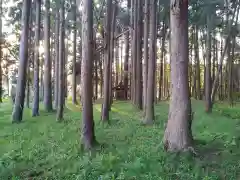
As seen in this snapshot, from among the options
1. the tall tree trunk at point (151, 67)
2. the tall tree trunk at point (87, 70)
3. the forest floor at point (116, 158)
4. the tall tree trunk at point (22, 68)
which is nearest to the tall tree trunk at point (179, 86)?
the forest floor at point (116, 158)

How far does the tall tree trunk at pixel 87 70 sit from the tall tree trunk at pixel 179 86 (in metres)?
2.03

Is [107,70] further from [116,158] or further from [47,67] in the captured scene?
[47,67]

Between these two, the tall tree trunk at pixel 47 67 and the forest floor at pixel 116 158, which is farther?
the tall tree trunk at pixel 47 67

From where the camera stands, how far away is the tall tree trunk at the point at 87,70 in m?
7.58

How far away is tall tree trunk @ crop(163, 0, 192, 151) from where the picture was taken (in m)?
7.00

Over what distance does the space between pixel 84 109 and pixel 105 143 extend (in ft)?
3.82

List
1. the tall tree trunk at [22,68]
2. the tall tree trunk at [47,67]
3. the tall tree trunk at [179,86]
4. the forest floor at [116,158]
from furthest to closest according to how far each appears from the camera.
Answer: the tall tree trunk at [47,67], the tall tree trunk at [22,68], the tall tree trunk at [179,86], the forest floor at [116,158]

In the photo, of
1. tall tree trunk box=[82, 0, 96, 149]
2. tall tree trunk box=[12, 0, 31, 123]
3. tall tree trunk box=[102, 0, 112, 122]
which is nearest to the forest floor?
tall tree trunk box=[82, 0, 96, 149]

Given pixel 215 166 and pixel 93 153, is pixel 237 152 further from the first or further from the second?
pixel 93 153

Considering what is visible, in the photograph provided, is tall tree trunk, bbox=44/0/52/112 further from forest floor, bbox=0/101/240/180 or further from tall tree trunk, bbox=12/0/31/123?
forest floor, bbox=0/101/240/180

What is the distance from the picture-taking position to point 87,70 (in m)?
7.58

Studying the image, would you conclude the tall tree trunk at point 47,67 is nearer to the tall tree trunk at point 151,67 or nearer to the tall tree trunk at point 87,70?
the tall tree trunk at point 151,67

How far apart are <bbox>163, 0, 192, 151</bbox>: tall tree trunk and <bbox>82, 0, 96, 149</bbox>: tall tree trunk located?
2026 mm

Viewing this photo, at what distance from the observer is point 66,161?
6496mm
